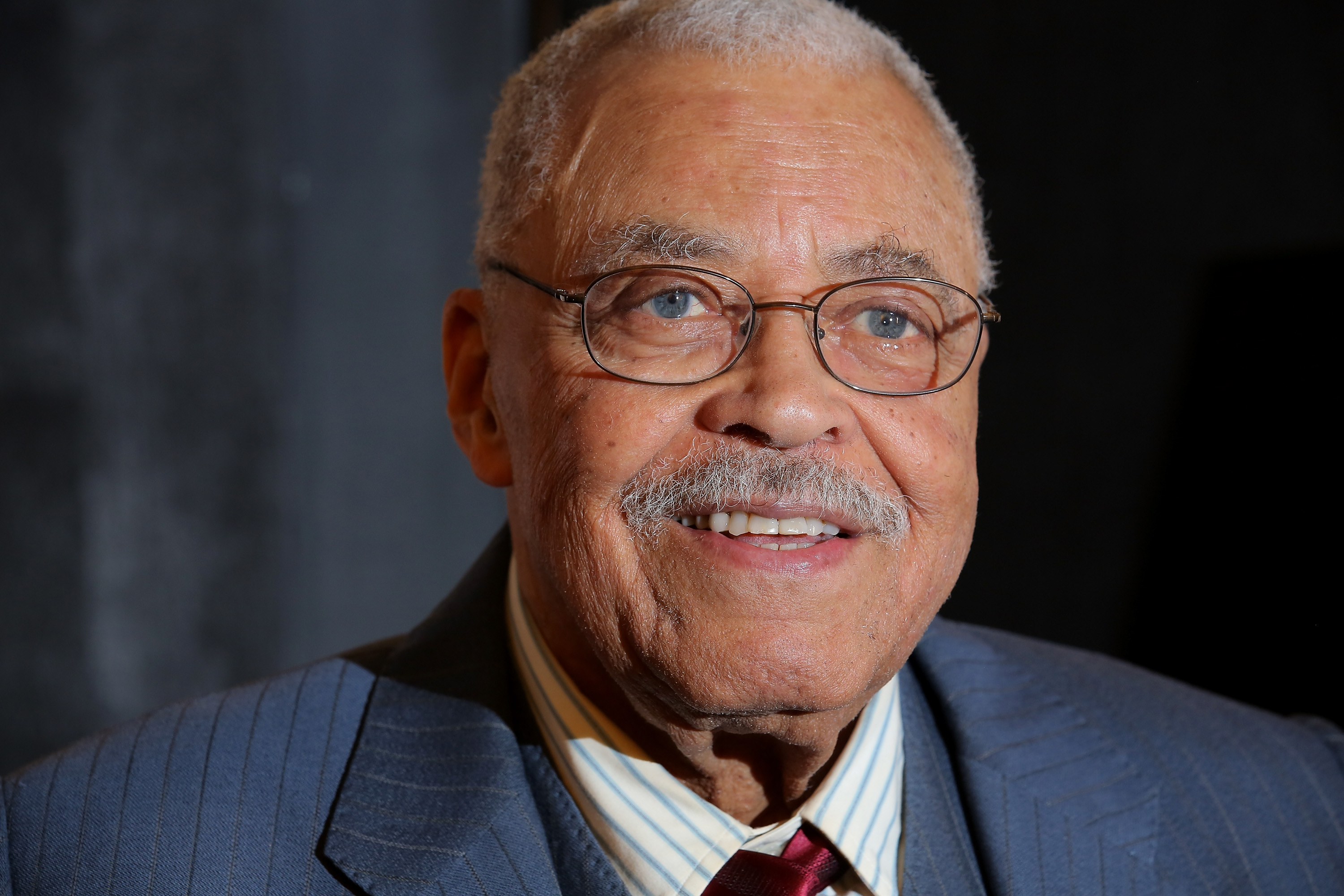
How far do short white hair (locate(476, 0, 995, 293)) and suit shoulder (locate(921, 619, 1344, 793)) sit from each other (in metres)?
0.58

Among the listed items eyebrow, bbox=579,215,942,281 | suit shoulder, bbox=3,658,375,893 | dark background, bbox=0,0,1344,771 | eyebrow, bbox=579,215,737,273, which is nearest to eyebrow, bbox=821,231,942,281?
eyebrow, bbox=579,215,942,281

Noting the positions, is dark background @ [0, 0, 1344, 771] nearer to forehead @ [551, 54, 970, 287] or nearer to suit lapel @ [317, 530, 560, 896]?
forehead @ [551, 54, 970, 287]

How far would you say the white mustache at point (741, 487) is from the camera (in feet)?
4.13

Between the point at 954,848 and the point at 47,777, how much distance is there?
1157 mm

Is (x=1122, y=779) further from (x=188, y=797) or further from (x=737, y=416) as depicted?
(x=188, y=797)

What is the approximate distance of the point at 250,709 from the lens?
1502 millimetres

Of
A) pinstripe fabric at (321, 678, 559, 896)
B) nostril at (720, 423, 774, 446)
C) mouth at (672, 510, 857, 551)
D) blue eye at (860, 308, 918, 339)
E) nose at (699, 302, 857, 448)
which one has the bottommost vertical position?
pinstripe fabric at (321, 678, 559, 896)

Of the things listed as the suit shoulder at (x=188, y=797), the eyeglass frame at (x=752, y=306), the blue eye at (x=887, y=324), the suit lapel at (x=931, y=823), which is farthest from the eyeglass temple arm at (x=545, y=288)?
the suit lapel at (x=931, y=823)

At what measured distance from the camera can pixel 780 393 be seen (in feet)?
4.10

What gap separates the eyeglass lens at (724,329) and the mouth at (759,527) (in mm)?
158

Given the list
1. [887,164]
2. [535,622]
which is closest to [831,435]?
[887,164]

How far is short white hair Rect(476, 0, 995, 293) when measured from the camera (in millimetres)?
1429

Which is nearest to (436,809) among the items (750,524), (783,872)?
(783,872)

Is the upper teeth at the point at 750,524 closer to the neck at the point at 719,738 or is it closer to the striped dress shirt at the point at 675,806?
the neck at the point at 719,738
